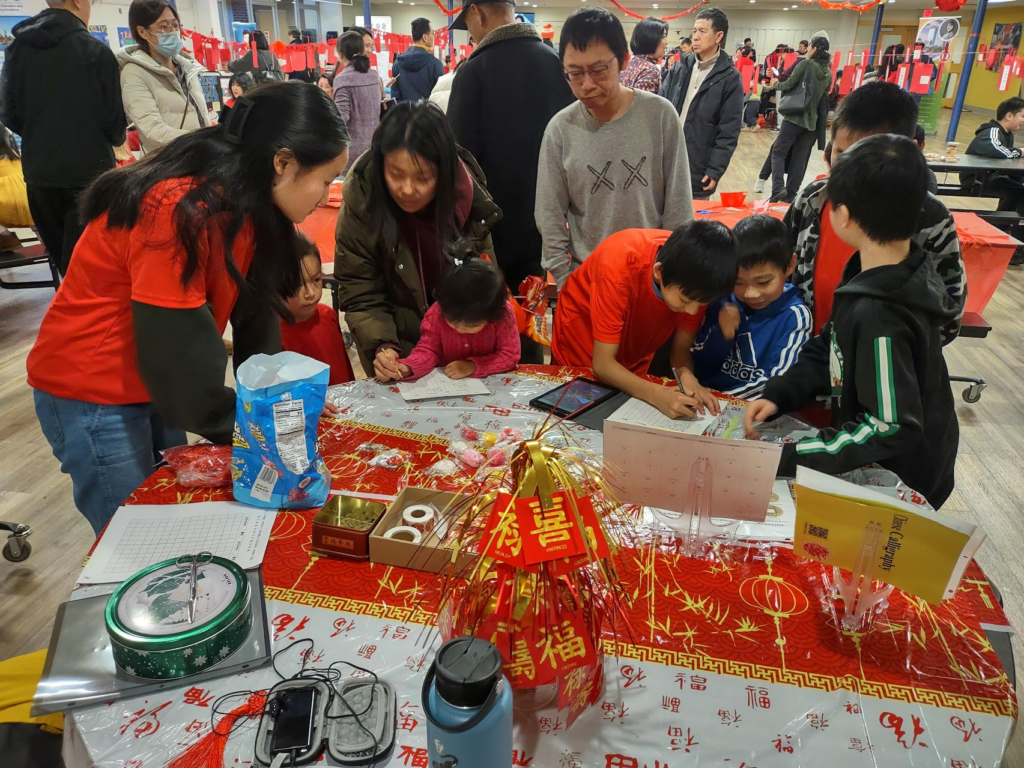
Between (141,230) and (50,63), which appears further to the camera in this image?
(50,63)

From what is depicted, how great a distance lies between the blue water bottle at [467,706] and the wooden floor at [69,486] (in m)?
1.21

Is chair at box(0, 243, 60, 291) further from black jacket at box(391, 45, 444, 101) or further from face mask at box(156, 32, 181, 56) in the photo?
black jacket at box(391, 45, 444, 101)

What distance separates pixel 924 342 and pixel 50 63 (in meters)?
3.30

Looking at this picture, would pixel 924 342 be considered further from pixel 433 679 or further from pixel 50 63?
pixel 50 63

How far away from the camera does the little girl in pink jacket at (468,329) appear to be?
5.41 feet

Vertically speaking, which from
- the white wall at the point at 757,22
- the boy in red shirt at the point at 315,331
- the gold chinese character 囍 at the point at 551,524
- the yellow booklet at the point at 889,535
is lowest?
the boy in red shirt at the point at 315,331

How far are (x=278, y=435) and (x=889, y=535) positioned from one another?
2.86 feet

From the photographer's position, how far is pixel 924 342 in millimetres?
1202

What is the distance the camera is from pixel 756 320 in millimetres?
1747

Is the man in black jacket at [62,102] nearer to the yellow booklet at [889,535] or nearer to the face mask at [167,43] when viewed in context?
the face mask at [167,43]

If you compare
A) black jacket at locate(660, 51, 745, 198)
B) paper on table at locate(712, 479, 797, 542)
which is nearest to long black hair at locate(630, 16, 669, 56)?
black jacket at locate(660, 51, 745, 198)

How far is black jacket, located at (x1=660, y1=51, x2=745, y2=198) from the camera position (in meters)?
3.89

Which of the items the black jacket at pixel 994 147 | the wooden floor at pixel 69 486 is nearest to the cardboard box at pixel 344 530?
the wooden floor at pixel 69 486

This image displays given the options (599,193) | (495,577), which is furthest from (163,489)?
(599,193)
